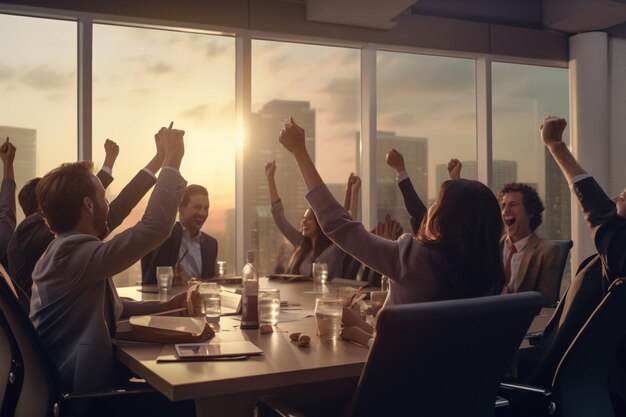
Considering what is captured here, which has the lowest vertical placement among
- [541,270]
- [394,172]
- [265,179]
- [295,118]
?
[541,270]

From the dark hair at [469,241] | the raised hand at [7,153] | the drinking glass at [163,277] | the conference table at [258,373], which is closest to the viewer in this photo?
the conference table at [258,373]

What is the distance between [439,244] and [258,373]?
720 mm

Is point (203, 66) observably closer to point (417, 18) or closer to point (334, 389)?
point (417, 18)

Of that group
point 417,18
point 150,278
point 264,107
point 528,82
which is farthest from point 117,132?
point 528,82

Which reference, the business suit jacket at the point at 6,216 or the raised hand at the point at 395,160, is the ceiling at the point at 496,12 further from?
the business suit jacket at the point at 6,216

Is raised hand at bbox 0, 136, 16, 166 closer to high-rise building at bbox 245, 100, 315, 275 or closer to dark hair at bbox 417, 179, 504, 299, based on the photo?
high-rise building at bbox 245, 100, 315, 275

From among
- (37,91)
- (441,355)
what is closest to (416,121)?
(37,91)

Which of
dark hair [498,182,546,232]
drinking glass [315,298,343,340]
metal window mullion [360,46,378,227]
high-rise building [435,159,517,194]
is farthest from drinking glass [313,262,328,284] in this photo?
high-rise building [435,159,517,194]

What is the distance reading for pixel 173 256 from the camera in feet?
14.6

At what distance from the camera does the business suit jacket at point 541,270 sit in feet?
10.3

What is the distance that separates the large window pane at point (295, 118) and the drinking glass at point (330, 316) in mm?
3808

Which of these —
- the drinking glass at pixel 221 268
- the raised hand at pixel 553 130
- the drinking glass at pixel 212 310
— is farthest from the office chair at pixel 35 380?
the drinking glass at pixel 221 268

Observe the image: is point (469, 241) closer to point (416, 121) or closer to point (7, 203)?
point (7, 203)

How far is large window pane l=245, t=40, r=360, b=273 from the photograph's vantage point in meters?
6.00
